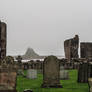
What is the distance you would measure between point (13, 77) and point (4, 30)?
10.3 meters

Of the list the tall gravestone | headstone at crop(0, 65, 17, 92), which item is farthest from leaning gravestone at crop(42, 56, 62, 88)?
the tall gravestone

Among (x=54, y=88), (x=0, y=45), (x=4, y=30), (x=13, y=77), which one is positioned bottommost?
(x=54, y=88)

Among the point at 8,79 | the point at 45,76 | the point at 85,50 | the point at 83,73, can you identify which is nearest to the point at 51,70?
the point at 45,76

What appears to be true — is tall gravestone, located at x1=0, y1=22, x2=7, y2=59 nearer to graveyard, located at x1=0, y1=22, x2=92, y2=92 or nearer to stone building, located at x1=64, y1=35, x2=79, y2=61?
graveyard, located at x1=0, y1=22, x2=92, y2=92

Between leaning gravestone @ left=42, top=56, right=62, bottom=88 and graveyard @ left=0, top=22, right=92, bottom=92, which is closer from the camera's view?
graveyard @ left=0, top=22, right=92, bottom=92

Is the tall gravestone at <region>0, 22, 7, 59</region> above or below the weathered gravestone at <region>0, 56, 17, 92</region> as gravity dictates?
above

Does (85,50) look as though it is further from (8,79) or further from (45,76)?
(8,79)

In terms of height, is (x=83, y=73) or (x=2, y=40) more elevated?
(x=2, y=40)

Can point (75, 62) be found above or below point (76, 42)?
below

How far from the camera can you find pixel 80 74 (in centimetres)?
1116

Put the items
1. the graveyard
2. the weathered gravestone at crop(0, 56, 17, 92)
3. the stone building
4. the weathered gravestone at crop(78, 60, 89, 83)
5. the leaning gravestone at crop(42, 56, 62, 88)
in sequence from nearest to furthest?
the weathered gravestone at crop(0, 56, 17, 92), the graveyard, the leaning gravestone at crop(42, 56, 62, 88), the weathered gravestone at crop(78, 60, 89, 83), the stone building

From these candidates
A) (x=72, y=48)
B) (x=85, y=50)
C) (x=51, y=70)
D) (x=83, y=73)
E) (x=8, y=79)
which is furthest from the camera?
(x=85, y=50)

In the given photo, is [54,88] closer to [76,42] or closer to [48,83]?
[48,83]

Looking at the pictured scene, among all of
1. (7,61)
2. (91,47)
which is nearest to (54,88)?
(7,61)
